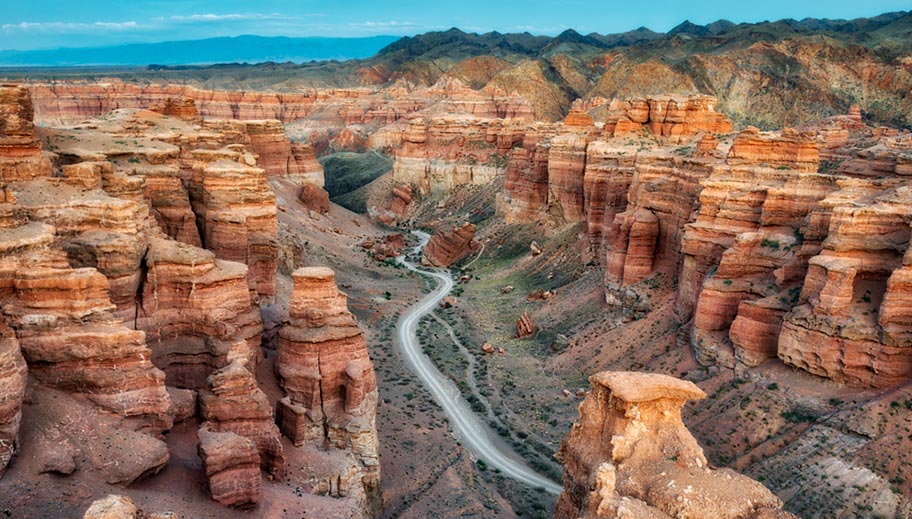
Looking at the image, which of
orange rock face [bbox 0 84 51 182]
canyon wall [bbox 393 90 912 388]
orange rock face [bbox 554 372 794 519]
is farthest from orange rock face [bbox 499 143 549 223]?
orange rock face [bbox 554 372 794 519]

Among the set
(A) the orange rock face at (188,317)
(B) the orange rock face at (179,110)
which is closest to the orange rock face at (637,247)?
(A) the orange rock face at (188,317)

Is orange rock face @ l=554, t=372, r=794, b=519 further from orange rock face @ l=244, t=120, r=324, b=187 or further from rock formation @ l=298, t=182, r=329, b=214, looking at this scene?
rock formation @ l=298, t=182, r=329, b=214

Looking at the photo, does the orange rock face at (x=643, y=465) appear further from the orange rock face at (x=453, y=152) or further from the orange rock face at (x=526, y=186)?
the orange rock face at (x=453, y=152)

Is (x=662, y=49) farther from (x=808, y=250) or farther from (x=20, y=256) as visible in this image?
(x=20, y=256)

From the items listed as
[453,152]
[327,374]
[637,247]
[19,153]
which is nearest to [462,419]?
[327,374]

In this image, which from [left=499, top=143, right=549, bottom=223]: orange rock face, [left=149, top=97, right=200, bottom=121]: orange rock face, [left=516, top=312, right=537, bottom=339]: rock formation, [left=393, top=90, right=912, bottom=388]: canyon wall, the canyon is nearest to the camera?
the canyon

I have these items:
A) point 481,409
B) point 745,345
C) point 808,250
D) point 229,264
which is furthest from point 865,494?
point 229,264
